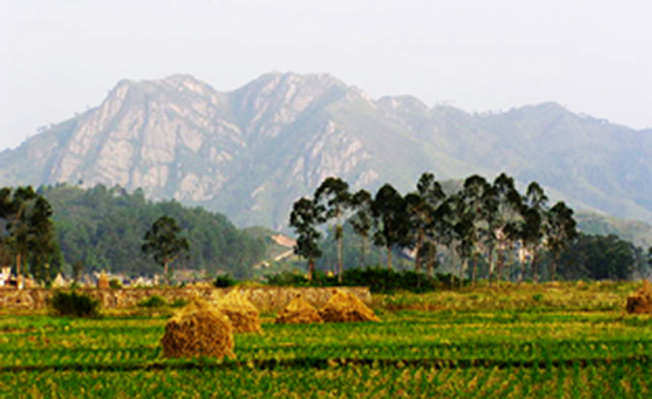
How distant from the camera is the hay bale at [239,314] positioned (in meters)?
43.5

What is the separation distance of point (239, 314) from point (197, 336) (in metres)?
11.8

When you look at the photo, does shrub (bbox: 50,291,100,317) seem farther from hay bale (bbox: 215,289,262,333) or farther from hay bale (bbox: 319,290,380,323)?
hay bale (bbox: 215,289,262,333)

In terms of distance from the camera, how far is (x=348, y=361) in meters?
31.7

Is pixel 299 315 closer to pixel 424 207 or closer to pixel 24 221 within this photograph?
pixel 424 207

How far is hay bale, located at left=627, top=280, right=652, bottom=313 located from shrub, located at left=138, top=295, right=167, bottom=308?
2909 cm

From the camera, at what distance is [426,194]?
10431 centimetres

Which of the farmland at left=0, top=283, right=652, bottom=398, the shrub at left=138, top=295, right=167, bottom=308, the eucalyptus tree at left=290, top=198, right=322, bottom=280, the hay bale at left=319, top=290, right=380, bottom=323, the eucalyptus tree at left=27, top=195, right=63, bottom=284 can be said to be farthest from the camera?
the eucalyptus tree at left=27, top=195, right=63, bottom=284

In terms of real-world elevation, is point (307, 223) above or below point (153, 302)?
above

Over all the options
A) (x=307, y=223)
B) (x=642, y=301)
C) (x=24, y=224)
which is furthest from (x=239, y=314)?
(x=24, y=224)

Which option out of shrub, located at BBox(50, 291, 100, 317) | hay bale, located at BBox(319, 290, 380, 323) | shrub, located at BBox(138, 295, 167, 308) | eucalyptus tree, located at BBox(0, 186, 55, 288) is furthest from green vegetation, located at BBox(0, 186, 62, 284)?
hay bale, located at BBox(319, 290, 380, 323)

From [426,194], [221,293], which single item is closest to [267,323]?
[221,293]

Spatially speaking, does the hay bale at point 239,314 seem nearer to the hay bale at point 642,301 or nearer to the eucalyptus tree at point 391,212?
the hay bale at point 642,301

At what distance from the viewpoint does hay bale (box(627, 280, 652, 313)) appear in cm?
5497

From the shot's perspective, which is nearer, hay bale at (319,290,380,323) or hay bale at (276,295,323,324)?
hay bale at (276,295,323,324)
